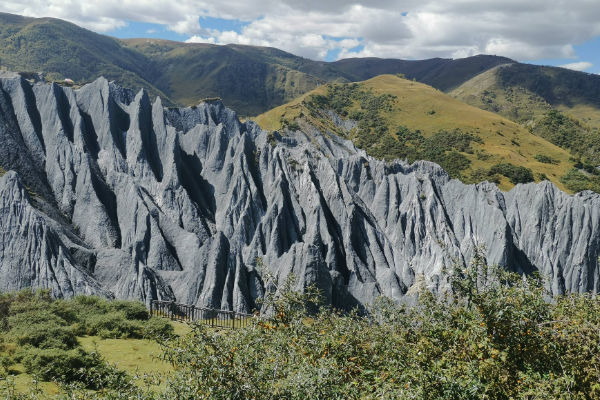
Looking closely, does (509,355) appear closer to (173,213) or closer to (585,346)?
(585,346)

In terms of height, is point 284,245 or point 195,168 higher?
point 195,168

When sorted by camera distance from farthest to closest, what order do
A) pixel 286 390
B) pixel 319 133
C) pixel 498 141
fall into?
pixel 498 141, pixel 319 133, pixel 286 390

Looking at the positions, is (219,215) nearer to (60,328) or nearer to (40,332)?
(60,328)

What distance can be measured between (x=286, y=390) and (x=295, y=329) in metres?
3.01

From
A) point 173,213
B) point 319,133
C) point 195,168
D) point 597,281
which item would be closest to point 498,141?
point 319,133

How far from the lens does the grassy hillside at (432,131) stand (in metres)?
111

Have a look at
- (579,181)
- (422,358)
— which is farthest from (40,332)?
(579,181)

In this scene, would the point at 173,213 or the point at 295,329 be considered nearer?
the point at 295,329

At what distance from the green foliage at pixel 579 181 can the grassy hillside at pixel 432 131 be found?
1.83 m

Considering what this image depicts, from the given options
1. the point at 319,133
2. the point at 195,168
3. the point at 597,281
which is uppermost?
the point at 319,133

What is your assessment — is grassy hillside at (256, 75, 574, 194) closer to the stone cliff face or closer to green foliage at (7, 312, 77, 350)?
the stone cliff face

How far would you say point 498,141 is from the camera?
125125mm

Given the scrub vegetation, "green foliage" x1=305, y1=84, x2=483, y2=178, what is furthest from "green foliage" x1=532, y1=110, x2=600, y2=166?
the scrub vegetation

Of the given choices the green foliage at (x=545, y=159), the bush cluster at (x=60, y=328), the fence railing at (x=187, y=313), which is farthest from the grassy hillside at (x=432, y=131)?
the bush cluster at (x=60, y=328)
